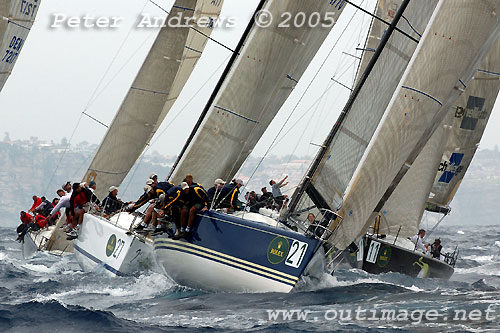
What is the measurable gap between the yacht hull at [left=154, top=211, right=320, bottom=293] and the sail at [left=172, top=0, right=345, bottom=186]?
2.69 m

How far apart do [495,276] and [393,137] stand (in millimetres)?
9083

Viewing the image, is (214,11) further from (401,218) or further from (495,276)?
(495,276)

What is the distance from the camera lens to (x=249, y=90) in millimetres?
12352

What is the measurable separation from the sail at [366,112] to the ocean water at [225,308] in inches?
48.0

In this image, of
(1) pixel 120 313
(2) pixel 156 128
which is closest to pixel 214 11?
(2) pixel 156 128

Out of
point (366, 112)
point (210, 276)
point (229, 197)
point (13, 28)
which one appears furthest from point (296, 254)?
point (13, 28)

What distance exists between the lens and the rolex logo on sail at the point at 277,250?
30.1ft

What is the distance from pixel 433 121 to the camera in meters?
9.73

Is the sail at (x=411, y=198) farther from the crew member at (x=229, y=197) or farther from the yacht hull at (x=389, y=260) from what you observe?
the crew member at (x=229, y=197)

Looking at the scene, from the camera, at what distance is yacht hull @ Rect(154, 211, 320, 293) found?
9.18 meters

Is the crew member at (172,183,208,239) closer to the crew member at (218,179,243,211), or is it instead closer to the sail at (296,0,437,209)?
the crew member at (218,179,243,211)

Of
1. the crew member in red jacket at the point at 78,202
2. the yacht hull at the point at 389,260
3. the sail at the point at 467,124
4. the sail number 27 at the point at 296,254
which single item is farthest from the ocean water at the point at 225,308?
the sail at the point at 467,124

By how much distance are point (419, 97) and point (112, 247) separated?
498 centimetres

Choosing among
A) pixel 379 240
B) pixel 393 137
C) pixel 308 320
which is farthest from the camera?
pixel 379 240
